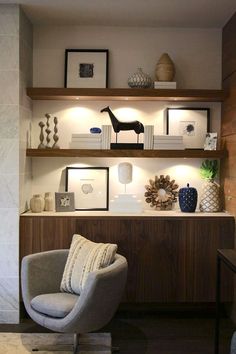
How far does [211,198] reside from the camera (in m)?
3.64

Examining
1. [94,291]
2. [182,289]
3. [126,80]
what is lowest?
[182,289]

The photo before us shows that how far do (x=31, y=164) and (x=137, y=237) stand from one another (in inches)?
47.5

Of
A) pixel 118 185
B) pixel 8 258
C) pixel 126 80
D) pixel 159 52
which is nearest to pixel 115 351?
pixel 8 258

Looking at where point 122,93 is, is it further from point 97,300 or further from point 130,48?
point 97,300

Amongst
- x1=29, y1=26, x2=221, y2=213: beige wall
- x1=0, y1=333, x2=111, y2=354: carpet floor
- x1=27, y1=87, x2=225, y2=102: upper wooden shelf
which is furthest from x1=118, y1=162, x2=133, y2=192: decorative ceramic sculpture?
x1=0, y1=333, x2=111, y2=354: carpet floor

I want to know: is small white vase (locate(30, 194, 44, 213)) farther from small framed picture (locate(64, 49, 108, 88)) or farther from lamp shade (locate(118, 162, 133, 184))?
small framed picture (locate(64, 49, 108, 88))

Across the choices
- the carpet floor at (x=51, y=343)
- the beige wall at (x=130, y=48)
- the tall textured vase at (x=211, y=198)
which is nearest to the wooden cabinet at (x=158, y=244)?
the tall textured vase at (x=211, y=198)

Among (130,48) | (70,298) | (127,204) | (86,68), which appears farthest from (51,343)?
(130,48)

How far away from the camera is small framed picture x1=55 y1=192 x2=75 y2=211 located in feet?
11.7

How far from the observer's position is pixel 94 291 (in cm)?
251

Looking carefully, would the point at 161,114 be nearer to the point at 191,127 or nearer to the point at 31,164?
the point at 191,127

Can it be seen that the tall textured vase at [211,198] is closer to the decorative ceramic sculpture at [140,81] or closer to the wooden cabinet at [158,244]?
the wooden cabinet at [158,244]

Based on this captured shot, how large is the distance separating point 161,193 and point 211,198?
1.47 ft

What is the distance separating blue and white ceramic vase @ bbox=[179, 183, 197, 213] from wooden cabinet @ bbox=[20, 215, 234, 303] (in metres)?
0.20
